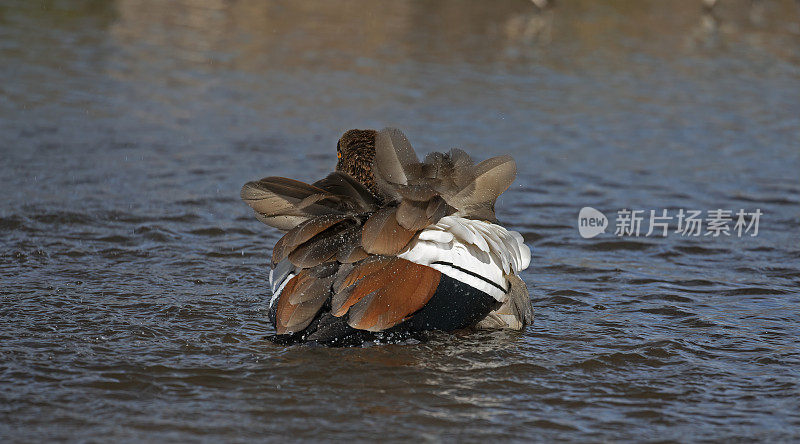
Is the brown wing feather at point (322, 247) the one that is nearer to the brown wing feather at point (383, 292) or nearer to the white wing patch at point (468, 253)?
the brown wing feather at point (383, 292)

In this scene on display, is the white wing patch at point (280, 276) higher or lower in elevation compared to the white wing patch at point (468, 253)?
lower

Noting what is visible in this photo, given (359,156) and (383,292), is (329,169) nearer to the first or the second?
(359,156)

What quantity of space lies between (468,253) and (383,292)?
53cm

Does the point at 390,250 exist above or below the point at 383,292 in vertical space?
above

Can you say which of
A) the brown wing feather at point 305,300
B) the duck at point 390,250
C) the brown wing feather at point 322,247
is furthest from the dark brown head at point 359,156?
the brown wing feather at point 305,300

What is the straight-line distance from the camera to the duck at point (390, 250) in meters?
4.73

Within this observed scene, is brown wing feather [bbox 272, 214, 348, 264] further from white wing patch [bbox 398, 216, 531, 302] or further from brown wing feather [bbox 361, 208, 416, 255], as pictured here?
white wing patch [bbox 398, 216, 531, 302]

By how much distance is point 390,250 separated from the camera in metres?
4.71

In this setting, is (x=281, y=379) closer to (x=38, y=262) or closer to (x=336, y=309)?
(x=336, y=309)

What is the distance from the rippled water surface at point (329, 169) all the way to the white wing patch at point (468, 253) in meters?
0.47

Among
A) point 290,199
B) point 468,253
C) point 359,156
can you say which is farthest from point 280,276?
point 359,156

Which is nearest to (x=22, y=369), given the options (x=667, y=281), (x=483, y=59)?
(x=667, y=281)

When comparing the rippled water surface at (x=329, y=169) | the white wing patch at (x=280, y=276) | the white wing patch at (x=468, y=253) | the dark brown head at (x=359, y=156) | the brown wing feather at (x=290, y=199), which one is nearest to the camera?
the rippled water surface at (x=329, y=169)

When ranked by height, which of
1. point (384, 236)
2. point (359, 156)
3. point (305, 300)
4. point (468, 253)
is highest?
point (359, 156)
